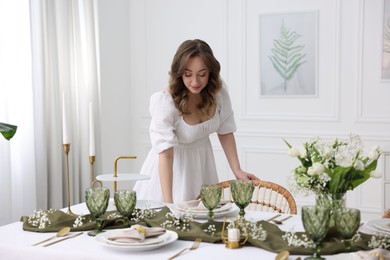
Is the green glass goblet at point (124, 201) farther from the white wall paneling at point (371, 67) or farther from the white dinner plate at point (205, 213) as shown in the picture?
the white wall paneling at point (371, 67)

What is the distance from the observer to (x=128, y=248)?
203cm

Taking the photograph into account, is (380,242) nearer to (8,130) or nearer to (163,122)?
(163,122)

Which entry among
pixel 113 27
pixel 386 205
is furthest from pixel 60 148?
pixel 386 205

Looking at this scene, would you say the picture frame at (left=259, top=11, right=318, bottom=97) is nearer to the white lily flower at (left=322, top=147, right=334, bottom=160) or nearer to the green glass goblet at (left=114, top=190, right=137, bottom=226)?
the white lily flower at (left=322, top=147, right=334, bottom=160)

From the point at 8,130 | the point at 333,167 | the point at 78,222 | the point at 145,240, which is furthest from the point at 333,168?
the point at 8,130

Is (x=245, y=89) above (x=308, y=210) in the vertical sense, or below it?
above

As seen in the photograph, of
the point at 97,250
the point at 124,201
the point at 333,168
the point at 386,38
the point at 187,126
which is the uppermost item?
the point at 386,38

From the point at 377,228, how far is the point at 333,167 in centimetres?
29

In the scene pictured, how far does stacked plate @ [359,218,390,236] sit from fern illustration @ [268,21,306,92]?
3.15 metres

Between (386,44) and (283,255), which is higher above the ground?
(386,44)

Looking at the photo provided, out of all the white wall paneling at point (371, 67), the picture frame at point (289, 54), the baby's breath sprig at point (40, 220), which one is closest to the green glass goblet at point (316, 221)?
the baby's breath sprig at point (40, 220)

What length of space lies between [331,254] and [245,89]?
3.70 meters

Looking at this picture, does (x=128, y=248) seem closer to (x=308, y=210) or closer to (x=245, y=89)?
(x=308, y=210)

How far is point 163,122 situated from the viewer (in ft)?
10.1
